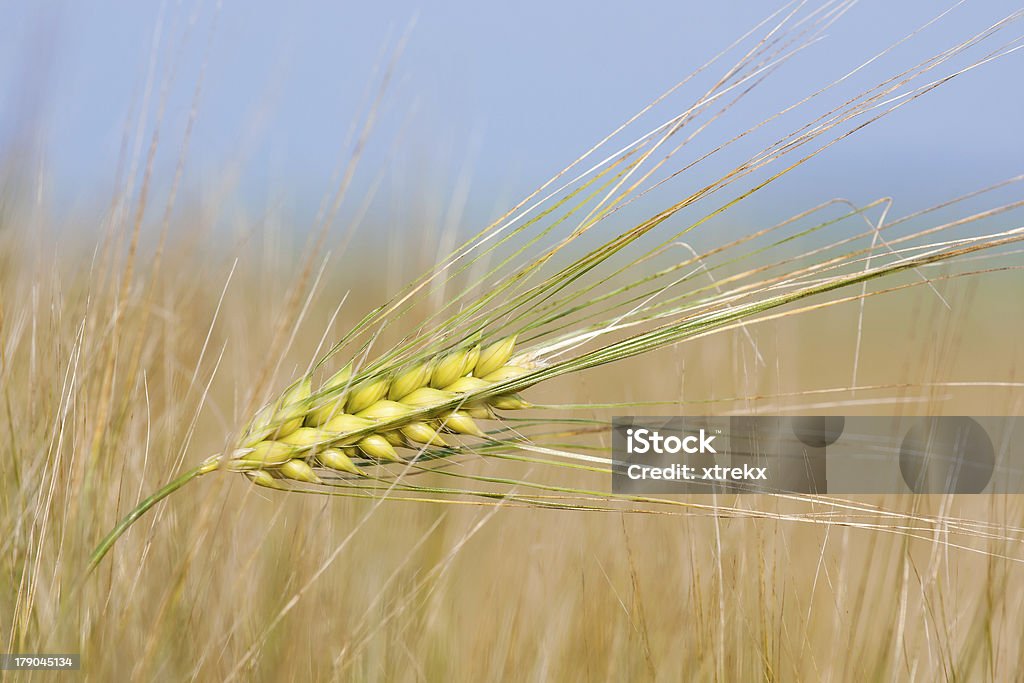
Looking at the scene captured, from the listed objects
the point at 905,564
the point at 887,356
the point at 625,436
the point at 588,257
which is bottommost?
the point at 905,564

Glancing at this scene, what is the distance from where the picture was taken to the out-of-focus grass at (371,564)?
2.44 ft

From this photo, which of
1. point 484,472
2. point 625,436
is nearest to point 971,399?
point 484,472

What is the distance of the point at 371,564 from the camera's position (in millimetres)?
1229

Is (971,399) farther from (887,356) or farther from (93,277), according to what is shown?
(93,277)

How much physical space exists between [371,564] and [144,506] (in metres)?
0.61

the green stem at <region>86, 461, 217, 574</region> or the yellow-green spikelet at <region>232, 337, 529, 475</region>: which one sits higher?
the yellow-green spikelet at <region>232, 337, 529, 475</region>

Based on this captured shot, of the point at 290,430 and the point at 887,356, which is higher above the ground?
the point at 887,356

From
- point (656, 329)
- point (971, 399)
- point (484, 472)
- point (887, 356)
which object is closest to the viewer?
point (656, 329)

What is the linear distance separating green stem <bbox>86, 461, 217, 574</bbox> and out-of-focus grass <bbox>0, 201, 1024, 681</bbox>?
2cm

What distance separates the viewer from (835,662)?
90 centimetres

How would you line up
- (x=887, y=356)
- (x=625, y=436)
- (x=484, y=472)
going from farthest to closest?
(x=887, y=356) < (x=484, y=472) < (x=625, y=436)

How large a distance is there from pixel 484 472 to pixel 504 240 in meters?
0.96

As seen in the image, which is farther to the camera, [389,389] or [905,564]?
[905,564]

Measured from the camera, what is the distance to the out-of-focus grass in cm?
75
